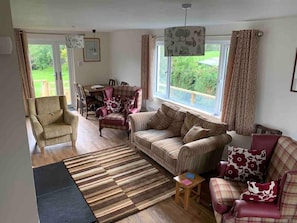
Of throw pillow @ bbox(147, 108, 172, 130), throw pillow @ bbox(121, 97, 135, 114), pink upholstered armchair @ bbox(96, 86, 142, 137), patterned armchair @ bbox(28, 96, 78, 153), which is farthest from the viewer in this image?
throw pillow @ bbox(121, 97, 135, 114)

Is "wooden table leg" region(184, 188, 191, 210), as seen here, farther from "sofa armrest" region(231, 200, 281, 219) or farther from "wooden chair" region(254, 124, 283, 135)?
"wooden chair" region(254, 124, 283, 135)

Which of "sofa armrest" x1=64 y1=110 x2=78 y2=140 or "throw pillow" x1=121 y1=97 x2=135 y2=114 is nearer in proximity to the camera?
"sofa armrest" x1=64 y1=110 x2=78 y2=140

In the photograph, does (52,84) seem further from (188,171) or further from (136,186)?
(188,171)

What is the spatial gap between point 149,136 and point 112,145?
39.7 inches

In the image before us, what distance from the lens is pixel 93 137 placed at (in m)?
5.02

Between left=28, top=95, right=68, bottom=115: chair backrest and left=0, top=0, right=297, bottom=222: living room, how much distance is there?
208 centimetres

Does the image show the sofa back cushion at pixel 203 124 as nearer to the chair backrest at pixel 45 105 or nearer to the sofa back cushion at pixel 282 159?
the sofa back cushion at pixel 282 159

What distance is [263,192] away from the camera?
2.12 m

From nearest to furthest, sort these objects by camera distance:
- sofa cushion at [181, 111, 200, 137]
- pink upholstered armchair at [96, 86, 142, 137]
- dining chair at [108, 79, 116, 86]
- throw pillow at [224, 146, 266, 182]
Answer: throw pillow at [224, 146, 266, 182] → sofa cushion at [181, 111, 200, 137] → pink upholstered armchair at [96, 86, 142, 137] → dining chair at [108, 79, 116, 86]

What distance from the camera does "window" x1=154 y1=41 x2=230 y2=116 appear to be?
399 centimetres

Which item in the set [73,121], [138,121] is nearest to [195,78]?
[138,121]

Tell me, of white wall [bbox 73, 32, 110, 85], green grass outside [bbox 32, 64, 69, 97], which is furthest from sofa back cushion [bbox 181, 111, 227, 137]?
green grass outside [bbox 32, 64, 69, 97]

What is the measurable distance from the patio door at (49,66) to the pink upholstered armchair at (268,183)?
5.54 meters

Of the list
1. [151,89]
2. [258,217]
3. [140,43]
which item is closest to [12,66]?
[258,217]
